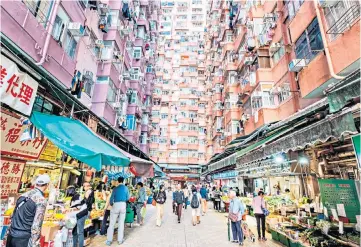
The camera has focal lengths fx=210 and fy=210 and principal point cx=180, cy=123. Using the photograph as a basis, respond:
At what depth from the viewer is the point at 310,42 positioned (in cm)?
969

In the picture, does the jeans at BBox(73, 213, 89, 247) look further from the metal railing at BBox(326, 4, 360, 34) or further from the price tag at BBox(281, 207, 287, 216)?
the metal railing at BBox(326, 4, 360, 34)

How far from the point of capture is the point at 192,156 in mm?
39906

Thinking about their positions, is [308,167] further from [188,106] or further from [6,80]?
[188,106]

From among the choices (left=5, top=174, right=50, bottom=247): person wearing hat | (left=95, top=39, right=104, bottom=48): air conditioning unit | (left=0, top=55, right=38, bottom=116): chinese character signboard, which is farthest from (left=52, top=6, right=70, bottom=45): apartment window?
(left=5, top=174, right=50, bottom=247): person wearing hat

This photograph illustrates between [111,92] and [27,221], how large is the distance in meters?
12.7

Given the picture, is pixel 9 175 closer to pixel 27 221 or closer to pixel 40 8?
pixel 27 221

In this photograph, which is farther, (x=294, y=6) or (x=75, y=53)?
(x=294, y=6)

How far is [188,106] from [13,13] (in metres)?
37.3

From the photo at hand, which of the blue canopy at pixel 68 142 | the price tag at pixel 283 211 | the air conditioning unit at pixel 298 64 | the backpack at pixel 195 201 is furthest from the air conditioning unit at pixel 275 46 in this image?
the blue canopy at pixel 68 142

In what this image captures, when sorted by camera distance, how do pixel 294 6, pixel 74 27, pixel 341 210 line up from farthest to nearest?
pixel 294 6, pixel 74 27, pixel 341 210

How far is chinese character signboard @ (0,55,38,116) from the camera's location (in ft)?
18.3

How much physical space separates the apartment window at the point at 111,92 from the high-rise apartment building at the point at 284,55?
32.5 feet

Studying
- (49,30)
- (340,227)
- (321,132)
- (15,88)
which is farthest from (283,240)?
(49,30)

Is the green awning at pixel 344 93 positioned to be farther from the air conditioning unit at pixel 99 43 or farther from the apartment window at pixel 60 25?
the air conditioning unit at pixel 99 43
